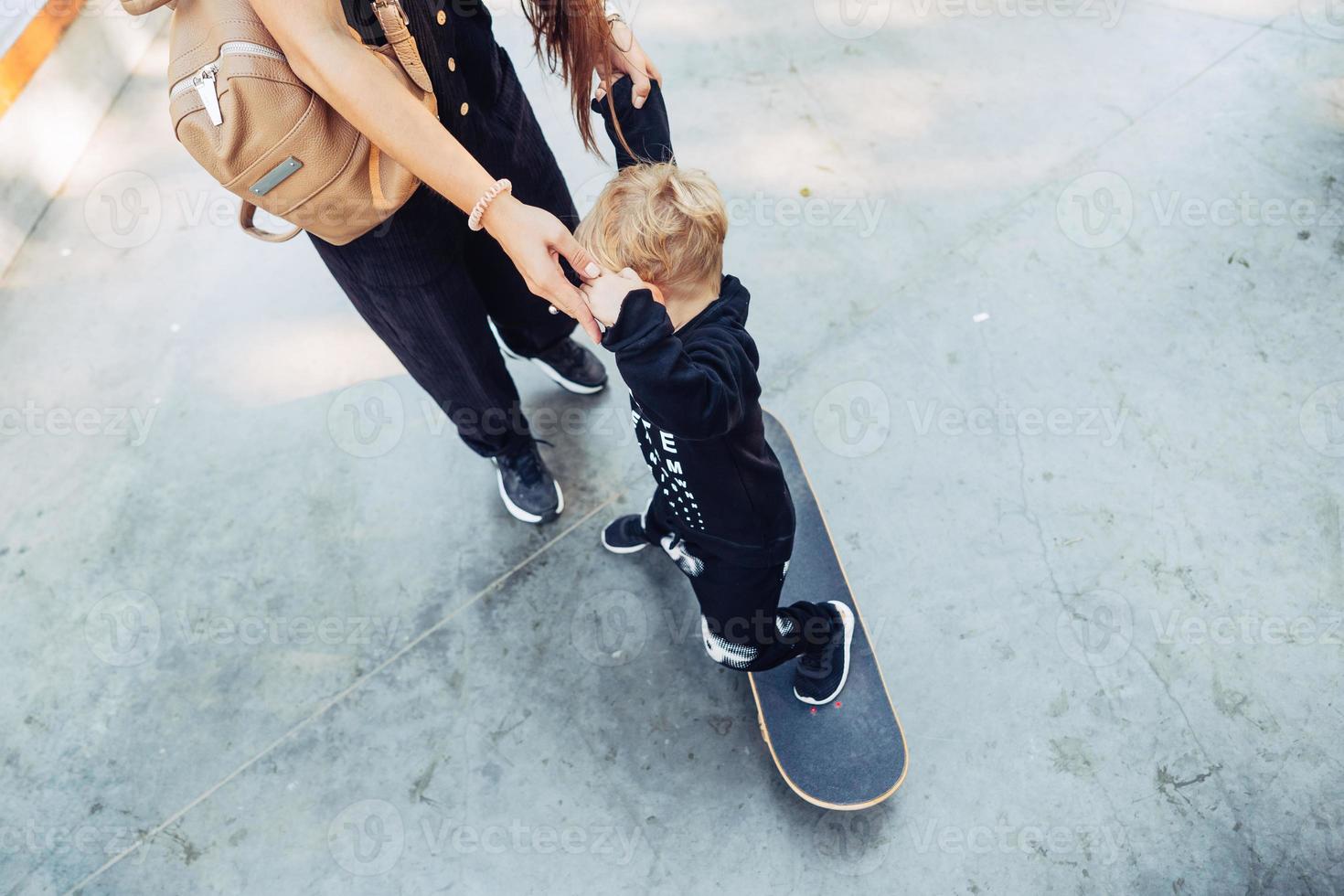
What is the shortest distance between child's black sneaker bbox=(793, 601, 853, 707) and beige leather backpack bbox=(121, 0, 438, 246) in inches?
48.5

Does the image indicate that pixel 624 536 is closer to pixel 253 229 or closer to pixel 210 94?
pixel 253 229

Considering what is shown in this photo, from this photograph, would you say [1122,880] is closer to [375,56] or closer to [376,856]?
[376,856]

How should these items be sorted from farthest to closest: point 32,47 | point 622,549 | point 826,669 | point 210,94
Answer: point 32,47 → point 622,549 → point 826,669 → point 210,94

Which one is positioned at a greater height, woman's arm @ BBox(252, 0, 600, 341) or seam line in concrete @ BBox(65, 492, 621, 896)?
woman's arm @ BBox(252, 0, 600, 341)

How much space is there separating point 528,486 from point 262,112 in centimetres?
116

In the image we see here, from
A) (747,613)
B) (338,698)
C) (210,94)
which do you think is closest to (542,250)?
(210,94)

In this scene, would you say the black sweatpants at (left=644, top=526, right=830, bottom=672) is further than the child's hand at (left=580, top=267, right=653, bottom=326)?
Yes

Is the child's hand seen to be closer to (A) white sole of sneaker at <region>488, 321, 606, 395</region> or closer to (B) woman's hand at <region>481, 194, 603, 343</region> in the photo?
(B) woman's hand at <region>481, 194, 603, 343</region>

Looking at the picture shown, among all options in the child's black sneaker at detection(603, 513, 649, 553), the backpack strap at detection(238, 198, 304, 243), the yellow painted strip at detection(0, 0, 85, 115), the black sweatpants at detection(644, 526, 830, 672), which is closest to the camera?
the backpack strap at detection(238, 198, 304, 243)

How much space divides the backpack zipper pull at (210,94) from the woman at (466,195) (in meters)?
0.10

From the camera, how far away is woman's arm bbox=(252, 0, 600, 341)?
103cm

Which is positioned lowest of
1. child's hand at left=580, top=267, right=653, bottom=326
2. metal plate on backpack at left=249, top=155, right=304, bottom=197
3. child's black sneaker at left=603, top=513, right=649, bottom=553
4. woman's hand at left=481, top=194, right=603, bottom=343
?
child's black sneaker at left=603, top=513, right=649, bottom=553

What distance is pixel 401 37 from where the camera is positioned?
1.09 metres

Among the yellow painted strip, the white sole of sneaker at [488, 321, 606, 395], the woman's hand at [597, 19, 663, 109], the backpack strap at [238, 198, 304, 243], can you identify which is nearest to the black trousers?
the backpack strap at [238, 198, 304, 243]
